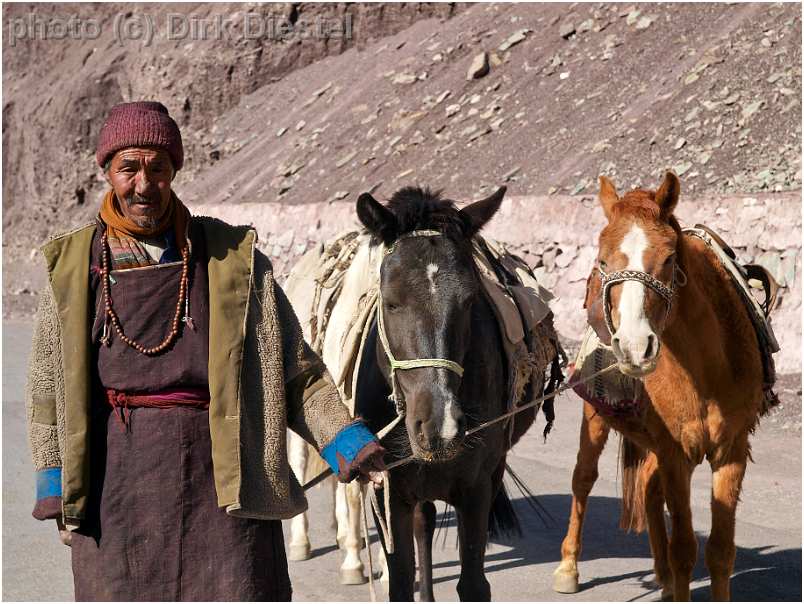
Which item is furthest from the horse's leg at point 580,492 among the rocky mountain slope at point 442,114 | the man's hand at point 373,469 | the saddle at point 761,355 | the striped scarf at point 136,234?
the rocky mountain slope at point 442,114

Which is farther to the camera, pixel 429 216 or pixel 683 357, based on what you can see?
pixel 683 357

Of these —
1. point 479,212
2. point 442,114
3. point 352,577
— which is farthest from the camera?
point 442,114

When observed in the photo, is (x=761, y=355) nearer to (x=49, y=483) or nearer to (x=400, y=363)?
(x=400, y=363)

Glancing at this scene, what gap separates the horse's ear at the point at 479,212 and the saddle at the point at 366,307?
1.12 feet

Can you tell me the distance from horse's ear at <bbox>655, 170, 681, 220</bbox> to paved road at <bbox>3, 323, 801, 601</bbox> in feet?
7.14

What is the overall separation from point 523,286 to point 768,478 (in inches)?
143

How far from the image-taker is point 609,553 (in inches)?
274

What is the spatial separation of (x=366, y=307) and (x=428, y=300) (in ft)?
2.99

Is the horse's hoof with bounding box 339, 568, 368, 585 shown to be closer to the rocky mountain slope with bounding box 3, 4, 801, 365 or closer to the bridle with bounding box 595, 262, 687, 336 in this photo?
the bridle with bounding box 595, 262, 687, 336

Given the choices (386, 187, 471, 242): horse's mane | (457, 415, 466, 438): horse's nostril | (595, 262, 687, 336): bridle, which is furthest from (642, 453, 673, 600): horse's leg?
(457, 415, 466, 438): horse's nostril

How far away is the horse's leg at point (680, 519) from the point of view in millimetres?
5242

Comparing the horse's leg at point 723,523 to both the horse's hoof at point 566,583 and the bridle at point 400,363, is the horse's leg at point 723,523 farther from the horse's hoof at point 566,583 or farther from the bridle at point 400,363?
the bridle at point 400,363

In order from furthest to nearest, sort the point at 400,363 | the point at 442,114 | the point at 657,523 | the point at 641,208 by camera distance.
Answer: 1. the point at 442,114
2. the point at 657,523
3. the point at 641,208
4. the point at 400,363

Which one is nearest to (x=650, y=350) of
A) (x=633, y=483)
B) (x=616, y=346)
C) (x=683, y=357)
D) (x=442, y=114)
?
(x=616, y=346)
